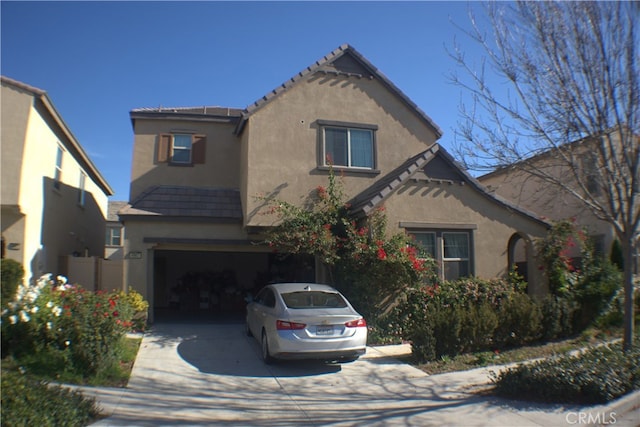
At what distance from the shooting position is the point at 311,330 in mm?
8773

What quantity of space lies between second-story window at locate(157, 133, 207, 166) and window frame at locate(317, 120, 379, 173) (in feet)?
14.0

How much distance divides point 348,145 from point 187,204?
5082 mm

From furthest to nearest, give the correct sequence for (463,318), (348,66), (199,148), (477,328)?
(199,148), (348,66), (477,328), (463,318)

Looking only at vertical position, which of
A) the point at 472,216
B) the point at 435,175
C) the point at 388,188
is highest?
the point at 435,175

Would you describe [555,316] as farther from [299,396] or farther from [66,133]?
[66,133]

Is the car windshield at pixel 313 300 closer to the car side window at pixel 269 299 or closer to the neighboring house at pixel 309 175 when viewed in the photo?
the car side window at pixel 269 299

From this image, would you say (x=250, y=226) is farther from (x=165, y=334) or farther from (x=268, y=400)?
(x=268, y=400)

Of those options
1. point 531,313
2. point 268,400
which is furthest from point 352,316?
point 531,313

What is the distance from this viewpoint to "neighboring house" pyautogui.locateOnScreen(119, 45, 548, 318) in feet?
43.2

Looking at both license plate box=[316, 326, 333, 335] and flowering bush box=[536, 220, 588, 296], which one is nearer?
license plate box=[316, 326, 333, 335]

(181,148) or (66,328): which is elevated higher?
(181,148)

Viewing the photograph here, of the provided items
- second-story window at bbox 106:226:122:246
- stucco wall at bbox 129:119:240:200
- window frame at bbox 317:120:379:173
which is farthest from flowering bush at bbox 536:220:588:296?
second-story window at bbox 106:226:122:246

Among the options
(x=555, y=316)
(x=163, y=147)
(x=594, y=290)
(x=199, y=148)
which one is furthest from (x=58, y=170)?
(x=594, y=290)

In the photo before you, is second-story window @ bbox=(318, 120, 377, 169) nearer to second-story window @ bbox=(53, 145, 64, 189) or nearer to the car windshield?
the car windshield
